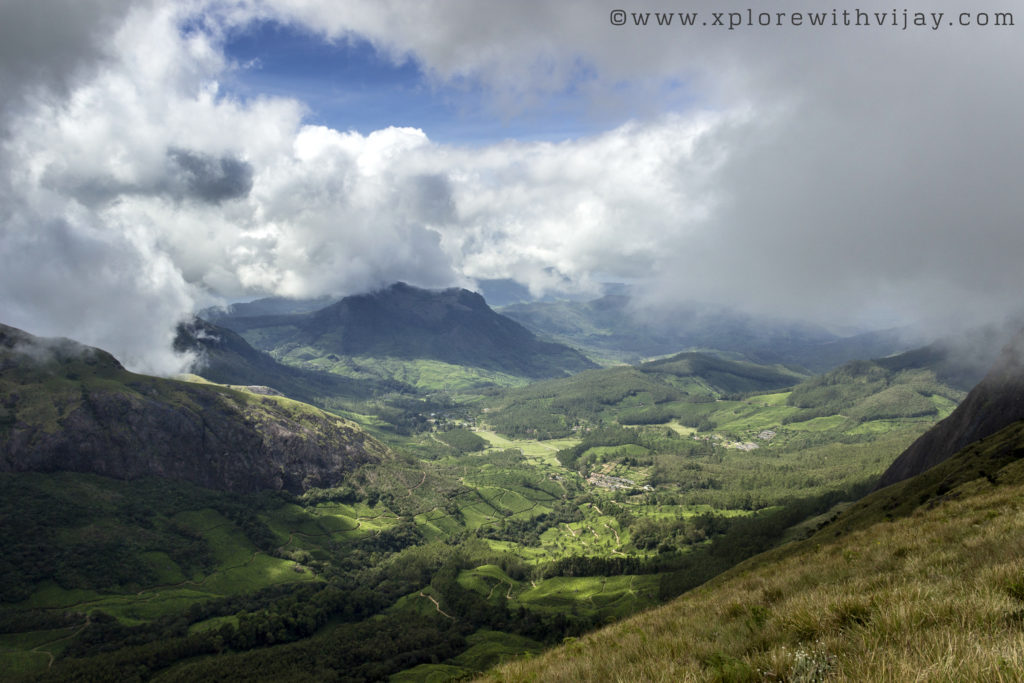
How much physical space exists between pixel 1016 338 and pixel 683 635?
142056 millimetres

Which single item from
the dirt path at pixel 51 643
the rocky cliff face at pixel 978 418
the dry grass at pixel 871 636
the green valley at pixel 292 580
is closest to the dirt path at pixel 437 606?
the green valley at pixel 292 580

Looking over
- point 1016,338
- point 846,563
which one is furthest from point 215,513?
point 1016,338

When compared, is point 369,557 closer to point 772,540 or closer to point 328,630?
point 328,630

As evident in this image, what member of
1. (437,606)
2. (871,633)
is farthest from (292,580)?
(871,633)

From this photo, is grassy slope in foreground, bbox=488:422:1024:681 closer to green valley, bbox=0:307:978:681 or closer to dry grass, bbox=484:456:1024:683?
dry grass, bbox=484:456:1024:683

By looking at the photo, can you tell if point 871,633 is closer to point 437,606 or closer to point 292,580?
point 437,606

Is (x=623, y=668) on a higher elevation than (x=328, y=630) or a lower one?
higher

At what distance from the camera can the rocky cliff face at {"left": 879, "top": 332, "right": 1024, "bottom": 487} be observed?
7188 centimetres

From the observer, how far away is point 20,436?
549 feet

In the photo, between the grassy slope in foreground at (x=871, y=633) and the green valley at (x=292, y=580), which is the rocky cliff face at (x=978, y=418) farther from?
the grassy slope in foreground at (x=871, y=633)

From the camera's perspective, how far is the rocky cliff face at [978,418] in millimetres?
71875

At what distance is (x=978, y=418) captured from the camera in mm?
76812

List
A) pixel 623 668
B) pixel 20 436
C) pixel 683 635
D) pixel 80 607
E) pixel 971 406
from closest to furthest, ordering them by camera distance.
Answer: pixel 623 668 → pixel 683 635 → pixel 971 406 → pixel 80 607 → pixel 20 436

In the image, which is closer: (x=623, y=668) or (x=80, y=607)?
(x=623, y=668)
